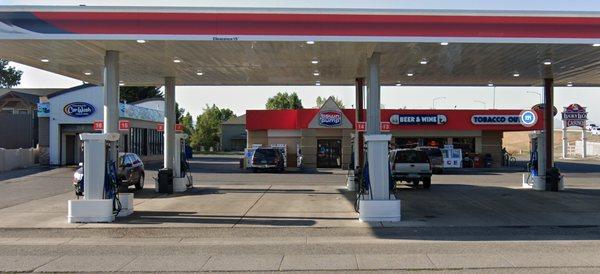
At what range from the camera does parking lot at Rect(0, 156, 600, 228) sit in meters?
14.3

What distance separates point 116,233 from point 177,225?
59.1 inches

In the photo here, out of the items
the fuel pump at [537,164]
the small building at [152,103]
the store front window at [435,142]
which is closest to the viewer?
the fuel pump at [537,164]

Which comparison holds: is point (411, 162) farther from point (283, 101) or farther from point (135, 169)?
point (283, 101)

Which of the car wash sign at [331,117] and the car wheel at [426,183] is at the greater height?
the car wash sign at [331,117]

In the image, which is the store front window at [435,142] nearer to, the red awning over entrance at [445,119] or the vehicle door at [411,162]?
the red awning over entrance at [445,119]

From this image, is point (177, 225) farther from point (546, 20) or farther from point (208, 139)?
point (208, 139)

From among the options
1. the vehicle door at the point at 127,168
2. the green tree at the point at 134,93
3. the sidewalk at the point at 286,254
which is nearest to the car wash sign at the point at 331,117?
the vehicle door at the point at 127,168

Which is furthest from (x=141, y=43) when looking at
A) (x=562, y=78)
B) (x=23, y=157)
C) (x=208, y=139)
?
(x=208, y=139)

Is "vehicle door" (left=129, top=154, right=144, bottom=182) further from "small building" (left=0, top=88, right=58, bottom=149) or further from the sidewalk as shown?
"small building" (left=0, top=88, right=58, bottom=149)

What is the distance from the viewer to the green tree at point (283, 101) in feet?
361

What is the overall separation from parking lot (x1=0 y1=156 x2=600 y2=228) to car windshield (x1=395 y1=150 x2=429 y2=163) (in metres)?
1.22

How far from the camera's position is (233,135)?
11675 centimetres

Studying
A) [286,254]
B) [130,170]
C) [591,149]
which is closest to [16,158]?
[130,170]

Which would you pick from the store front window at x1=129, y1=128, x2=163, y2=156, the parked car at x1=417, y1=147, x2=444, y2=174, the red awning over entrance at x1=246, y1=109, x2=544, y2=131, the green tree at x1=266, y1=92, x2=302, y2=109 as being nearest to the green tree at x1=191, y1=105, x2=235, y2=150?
the green tree at x1=266, y1=92, x2=302, y2=109
